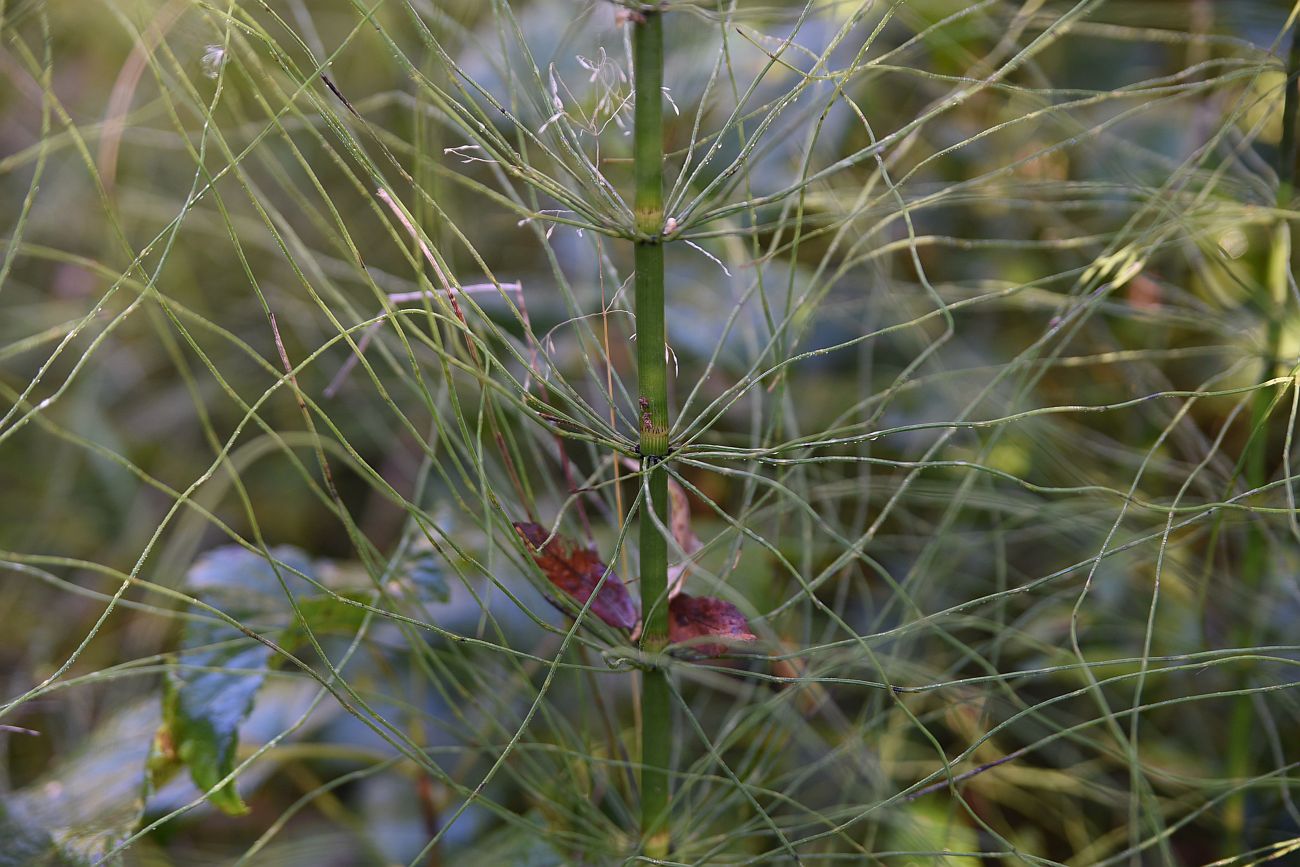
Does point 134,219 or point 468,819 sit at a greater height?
point 134,219

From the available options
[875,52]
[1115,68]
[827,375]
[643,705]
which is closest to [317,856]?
[643,705]

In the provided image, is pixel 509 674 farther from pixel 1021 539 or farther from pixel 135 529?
pixel 135 529

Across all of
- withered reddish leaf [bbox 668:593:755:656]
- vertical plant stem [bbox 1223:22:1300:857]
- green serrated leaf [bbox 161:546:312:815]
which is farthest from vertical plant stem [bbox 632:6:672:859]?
vertical plant stem [bbox 1223:22:1300:857]

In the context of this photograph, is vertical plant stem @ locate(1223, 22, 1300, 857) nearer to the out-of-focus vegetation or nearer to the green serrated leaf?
the out-of-focus vegetation

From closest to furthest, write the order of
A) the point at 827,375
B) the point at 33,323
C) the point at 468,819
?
the point at 468,819, the point at 827,375, the point at 33,323

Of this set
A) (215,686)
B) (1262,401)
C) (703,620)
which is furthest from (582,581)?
(1262,401)

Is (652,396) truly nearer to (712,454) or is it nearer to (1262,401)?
(712,454)
